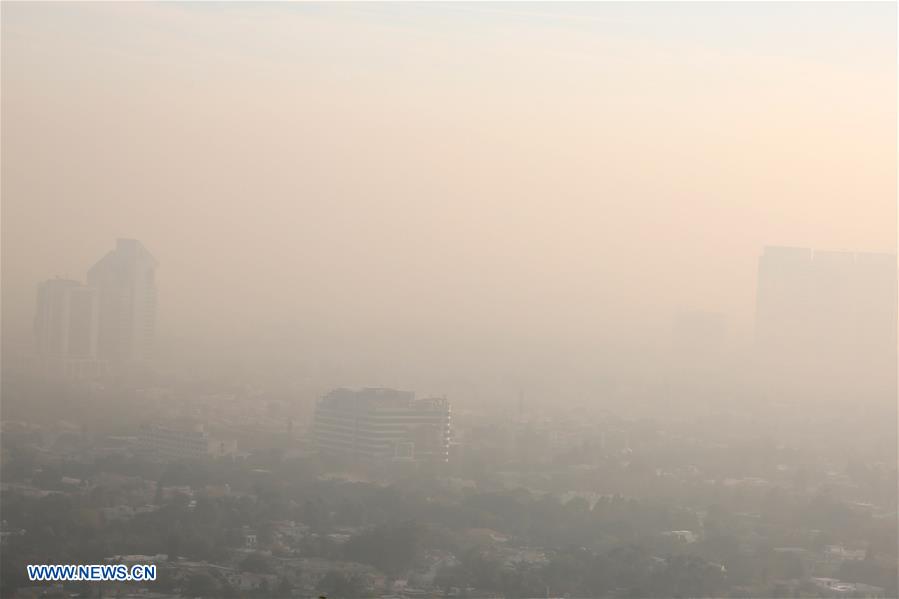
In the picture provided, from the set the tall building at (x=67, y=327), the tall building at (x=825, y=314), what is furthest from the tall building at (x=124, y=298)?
the tall building at (x=825, y=314)

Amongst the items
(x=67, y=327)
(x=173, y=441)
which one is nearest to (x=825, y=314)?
(x=67, y=327)

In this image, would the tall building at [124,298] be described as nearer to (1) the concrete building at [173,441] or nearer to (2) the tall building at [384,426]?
(1) the concrete building at [173,441]

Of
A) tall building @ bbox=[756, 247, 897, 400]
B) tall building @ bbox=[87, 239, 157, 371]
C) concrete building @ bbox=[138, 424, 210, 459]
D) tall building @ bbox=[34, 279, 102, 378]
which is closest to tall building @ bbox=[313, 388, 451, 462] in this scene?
concrete building @ bbox=[138, 424, 210, 459]

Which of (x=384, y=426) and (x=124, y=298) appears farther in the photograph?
(x=124, y=298)

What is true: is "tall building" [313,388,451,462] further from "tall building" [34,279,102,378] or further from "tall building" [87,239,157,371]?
"tall building" [87,239,157,371]

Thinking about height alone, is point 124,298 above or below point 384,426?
above

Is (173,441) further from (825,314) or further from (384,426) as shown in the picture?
(825,314)
